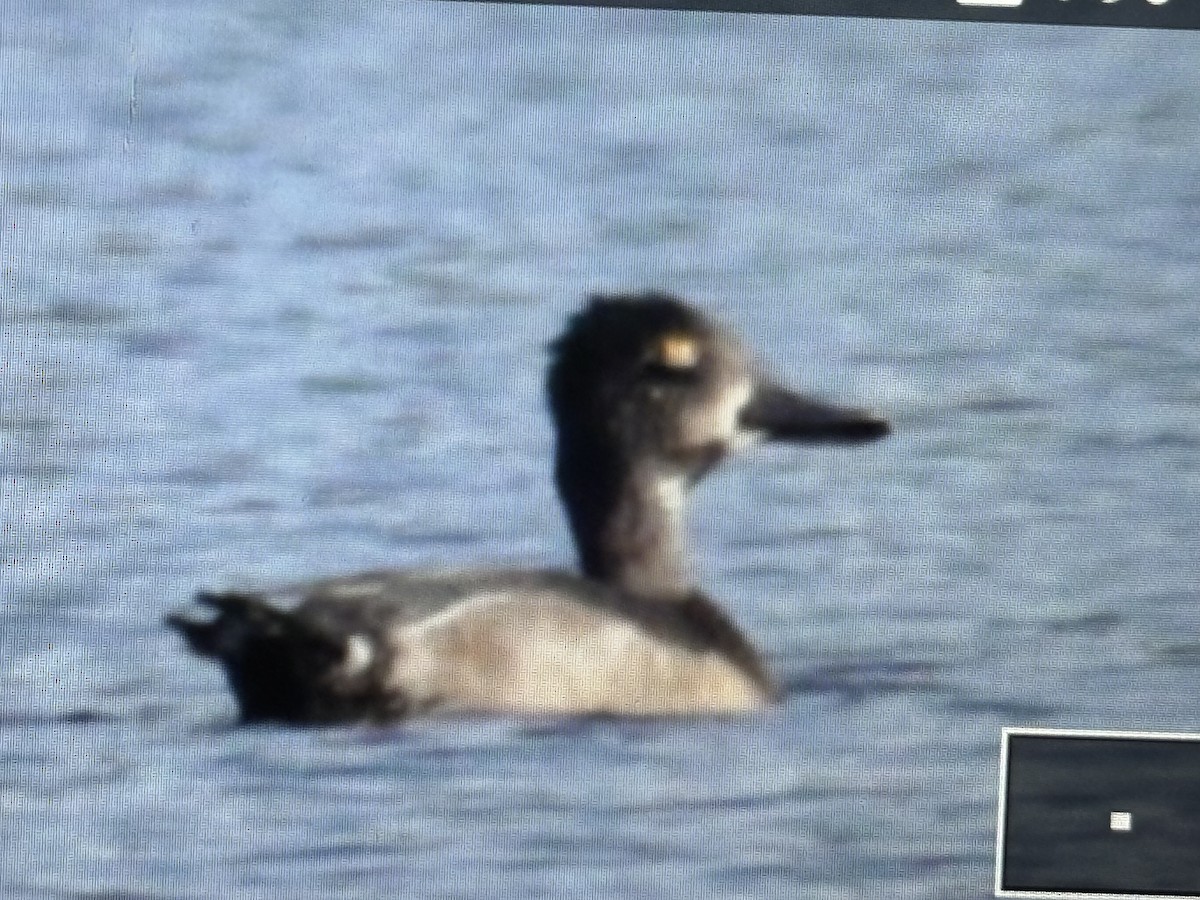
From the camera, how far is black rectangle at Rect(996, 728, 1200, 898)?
267 cm

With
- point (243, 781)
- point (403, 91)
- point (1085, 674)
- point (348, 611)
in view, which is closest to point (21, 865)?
point (243, 781)

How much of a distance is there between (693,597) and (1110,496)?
1.96ft

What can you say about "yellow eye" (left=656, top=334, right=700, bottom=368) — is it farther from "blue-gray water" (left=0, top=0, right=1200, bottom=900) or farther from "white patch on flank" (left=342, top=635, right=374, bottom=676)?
"white patch on flank" (left=342, top=635, right=374, bottom=676)

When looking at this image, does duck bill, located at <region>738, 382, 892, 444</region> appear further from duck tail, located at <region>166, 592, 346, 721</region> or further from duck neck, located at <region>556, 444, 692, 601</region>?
duck tail, located at <region>166, 592, 346, 721</region>

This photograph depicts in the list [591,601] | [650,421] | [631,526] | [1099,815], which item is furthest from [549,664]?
[1099,815]

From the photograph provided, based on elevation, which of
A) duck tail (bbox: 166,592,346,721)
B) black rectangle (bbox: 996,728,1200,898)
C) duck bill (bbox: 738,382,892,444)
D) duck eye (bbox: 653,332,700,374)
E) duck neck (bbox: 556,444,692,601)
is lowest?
black rectangle (bbox: 996,728,1200,898)

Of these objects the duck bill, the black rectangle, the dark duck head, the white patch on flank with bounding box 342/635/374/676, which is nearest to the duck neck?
the dark duck head

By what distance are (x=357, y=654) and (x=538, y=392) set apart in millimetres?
432

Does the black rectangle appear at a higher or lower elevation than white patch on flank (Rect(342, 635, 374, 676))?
lower

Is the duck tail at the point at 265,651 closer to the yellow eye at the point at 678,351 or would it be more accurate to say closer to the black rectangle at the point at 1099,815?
the yellow eye at the point at 678,351

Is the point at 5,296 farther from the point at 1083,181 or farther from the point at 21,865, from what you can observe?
the point at 1083,181

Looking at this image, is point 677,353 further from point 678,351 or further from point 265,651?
point 265,651

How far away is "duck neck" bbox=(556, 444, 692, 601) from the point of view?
2664 mm

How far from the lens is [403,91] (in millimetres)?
2623
